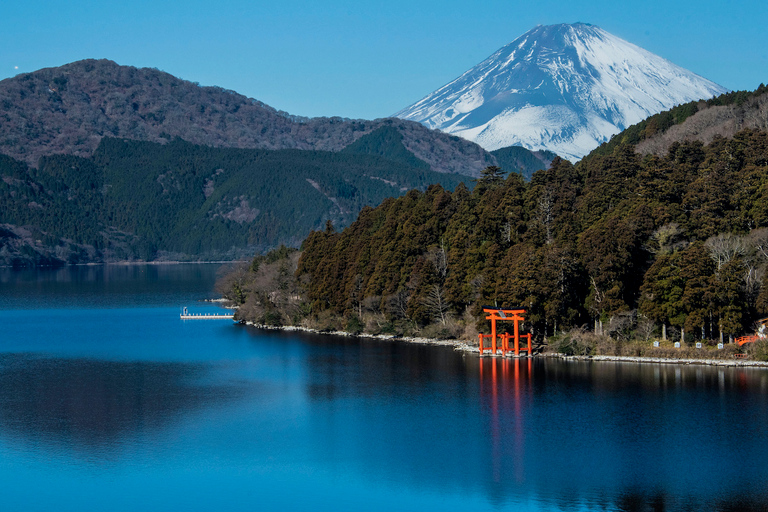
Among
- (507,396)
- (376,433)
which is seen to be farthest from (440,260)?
(376,433)

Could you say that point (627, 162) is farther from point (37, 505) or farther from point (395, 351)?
point (37, 505)

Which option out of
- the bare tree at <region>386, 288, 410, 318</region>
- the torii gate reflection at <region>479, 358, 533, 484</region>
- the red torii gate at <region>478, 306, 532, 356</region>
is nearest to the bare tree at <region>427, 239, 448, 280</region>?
the bare tree at <region>386, 288, 410, 318</region>

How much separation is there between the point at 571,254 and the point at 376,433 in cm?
2012

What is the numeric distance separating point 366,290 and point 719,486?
36.1m

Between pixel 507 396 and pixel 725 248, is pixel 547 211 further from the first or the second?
pixel 507 396

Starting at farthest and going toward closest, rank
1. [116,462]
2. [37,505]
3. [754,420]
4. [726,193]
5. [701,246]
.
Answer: [726,193], [701,246], [754,420], [116,462], [37,505]

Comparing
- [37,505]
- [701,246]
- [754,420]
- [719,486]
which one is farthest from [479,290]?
[37,505]

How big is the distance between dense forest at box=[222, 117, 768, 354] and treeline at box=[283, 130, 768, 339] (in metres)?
0.08

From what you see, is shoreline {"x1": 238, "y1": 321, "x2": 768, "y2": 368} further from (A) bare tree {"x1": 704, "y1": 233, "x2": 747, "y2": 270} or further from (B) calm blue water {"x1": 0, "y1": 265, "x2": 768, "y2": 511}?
(A) bare tree {"x1": 704, "y1": 233, "x2": 747, "y2": 270}

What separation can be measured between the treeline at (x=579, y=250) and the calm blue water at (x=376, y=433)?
3.73m

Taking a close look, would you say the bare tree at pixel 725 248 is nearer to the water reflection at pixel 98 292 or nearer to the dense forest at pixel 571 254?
the dense forest at pixel 571 254

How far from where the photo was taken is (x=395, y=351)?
172 feet

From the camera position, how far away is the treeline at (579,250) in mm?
44750

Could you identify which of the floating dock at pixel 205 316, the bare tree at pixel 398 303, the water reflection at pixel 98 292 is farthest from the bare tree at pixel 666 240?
the water reflection at pixel 98 292
